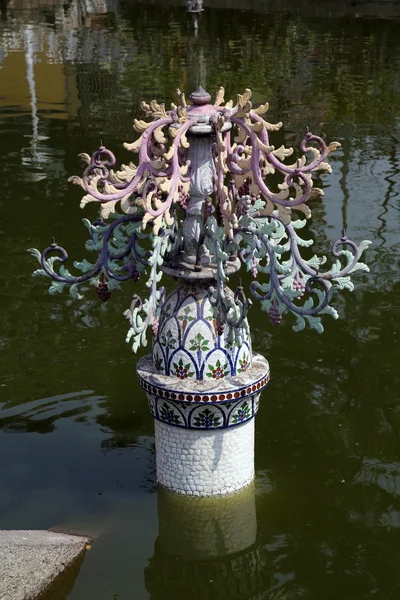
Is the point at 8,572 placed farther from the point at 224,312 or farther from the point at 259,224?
the point at 259,224

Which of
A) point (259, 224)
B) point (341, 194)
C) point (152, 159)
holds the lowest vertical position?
point (341, 194)

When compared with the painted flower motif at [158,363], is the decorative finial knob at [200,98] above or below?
above

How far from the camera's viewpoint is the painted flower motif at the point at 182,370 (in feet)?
19.9

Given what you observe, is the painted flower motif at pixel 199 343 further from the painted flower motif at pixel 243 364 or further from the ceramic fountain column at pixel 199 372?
the painted flower motif at pixel 243 364

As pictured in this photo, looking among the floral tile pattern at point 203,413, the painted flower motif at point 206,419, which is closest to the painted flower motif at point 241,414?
the floral tile pattern at point 203,413

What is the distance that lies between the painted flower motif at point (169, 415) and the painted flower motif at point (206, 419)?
0.12 meters

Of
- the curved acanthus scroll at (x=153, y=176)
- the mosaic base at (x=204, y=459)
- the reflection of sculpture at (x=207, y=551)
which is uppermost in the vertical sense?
the curved acanthus scroll at (x=153, y=176)

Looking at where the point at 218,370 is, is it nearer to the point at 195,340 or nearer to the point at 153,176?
the point at 195,340

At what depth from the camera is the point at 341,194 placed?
12852 millimetres

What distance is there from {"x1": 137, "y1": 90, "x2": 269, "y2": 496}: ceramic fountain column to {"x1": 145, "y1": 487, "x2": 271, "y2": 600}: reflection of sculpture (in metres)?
0.25

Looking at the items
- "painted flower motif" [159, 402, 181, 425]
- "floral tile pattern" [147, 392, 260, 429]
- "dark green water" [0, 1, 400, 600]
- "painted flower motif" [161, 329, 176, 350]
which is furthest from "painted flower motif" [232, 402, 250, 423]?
"dark green water" [0, 1, 400, 600]

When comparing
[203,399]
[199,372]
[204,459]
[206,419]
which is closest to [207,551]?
[204,459]

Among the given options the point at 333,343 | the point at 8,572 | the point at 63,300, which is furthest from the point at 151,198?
the point at 63,300

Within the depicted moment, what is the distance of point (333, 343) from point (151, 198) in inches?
134
